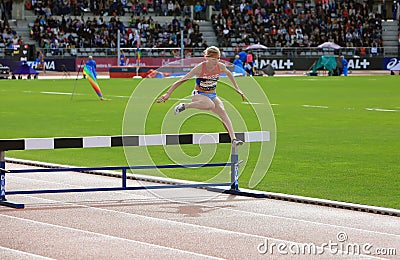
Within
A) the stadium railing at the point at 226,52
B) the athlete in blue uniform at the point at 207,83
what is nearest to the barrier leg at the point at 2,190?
the athlete in blue uniform at the point at 207,83

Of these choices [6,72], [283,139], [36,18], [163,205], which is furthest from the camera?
[36,18]

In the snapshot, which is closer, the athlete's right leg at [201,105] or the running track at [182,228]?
the running track at [182,228]

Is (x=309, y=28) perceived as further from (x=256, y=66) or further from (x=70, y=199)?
(x=70, y=199)

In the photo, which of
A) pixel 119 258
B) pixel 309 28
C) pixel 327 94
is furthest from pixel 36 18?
pixel 119 258

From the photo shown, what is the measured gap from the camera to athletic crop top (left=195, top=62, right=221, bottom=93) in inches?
411

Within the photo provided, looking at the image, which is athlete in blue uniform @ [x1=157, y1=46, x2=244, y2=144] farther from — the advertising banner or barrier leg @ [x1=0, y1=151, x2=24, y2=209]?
the advertising banner

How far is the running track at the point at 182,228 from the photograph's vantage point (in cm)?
839

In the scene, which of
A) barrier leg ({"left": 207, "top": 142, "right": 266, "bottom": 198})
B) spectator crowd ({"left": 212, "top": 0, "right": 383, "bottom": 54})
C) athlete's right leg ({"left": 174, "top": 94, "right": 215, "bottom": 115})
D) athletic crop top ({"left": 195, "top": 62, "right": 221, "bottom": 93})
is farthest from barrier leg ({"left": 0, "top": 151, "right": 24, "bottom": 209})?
spectator crowd ({"left": 212, "top": 0, "right": 383, "bottom": 54})

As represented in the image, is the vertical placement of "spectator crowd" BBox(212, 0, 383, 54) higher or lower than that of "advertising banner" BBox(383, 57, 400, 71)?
Result: higher

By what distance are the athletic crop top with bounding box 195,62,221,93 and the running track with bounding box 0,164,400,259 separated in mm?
1392

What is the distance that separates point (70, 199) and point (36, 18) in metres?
59.0

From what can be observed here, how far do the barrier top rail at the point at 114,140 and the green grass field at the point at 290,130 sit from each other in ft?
0.95

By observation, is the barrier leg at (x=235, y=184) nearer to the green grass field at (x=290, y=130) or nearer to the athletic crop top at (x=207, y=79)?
the green grass field at (x=290, y=130)

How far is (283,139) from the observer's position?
20.0 meters
